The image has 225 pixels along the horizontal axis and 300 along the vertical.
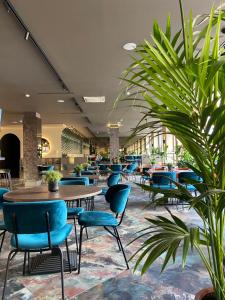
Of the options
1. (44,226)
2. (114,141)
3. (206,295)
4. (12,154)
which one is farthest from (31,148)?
(206,295)

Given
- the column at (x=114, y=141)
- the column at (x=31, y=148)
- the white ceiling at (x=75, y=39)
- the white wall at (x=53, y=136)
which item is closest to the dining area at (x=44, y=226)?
the white ceiling at (x=75, y=39)

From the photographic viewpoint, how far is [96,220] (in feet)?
8.90

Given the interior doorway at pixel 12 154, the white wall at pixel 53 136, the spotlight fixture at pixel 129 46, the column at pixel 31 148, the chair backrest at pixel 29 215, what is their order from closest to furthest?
the chair backrest at pixel 29 215 < the spotlight fixture at pixel 129 46 < the column at pixel 31 148 < the white wall at pixel 53 136 < the interior doorway at pixel 12 154

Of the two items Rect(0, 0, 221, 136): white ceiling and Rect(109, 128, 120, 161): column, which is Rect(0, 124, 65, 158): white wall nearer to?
Rect(109, 128, 120, 161): column

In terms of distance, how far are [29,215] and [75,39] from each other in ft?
10.4

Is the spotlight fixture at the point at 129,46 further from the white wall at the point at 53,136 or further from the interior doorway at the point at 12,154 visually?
the interior doorway at the point at 12,154

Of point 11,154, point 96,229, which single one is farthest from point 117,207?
point 11,154

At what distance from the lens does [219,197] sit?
3.71 ft

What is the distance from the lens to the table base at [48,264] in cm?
255

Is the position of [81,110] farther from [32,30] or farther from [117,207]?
[117,207]

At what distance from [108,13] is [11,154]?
14.9 m

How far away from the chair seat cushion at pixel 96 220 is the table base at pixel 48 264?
48 centimetres

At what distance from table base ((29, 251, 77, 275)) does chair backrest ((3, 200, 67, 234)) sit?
892 millimetres

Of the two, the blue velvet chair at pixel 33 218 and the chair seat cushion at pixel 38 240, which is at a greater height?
the blue velvet chair at pixel 33 218
